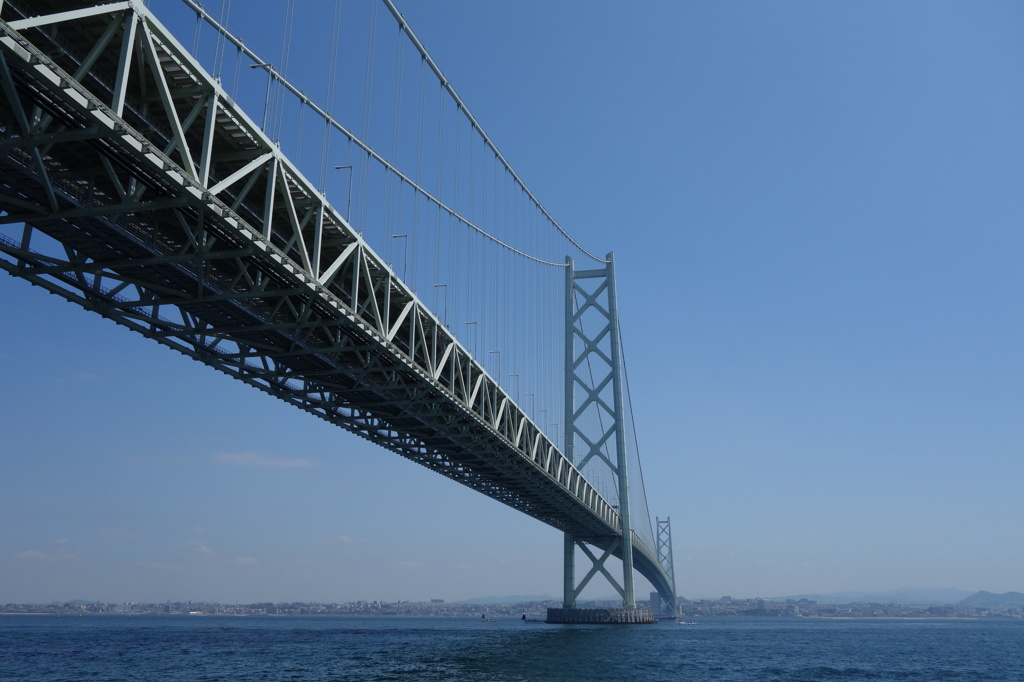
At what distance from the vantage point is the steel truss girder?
1197 centimetres

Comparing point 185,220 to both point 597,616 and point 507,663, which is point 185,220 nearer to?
point 507,663

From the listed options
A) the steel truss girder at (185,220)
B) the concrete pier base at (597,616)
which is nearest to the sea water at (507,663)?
the steel truss girder at (185,220)

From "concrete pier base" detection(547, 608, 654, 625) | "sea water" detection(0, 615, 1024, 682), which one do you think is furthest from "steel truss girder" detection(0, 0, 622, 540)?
"concrete pier base" detection(547, 608, 654, 625)

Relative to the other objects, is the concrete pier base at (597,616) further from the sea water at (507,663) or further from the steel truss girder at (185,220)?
the steel truss girder at (185,220)

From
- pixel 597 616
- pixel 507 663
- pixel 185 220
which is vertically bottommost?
pixel 507 663

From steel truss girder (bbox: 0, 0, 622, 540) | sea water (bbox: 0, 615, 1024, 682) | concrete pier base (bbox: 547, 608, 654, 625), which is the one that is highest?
steel truss girder (bbox: 0, 0, 622, 540)

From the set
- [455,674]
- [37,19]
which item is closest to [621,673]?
[455,674]

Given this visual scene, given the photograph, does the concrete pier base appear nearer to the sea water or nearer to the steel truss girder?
the sea water

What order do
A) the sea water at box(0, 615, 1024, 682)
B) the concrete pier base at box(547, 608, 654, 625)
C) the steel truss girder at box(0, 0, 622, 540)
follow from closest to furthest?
1. the steel truss girder at box(0, 0, 622, 540)
2. the sea water at box(0, 615, 1024, 682)
3. the concrete pier base at box(547, 608, 654, 625)

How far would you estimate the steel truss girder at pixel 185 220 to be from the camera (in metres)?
12.0

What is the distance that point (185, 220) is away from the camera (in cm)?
1534

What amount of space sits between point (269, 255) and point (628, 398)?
69162 mm

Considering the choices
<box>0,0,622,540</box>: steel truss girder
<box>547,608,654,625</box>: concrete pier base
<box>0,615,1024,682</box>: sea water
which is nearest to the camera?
<box>0,0,622,540</box>: steel truss girder

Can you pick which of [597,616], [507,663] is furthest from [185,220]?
[597,616]
